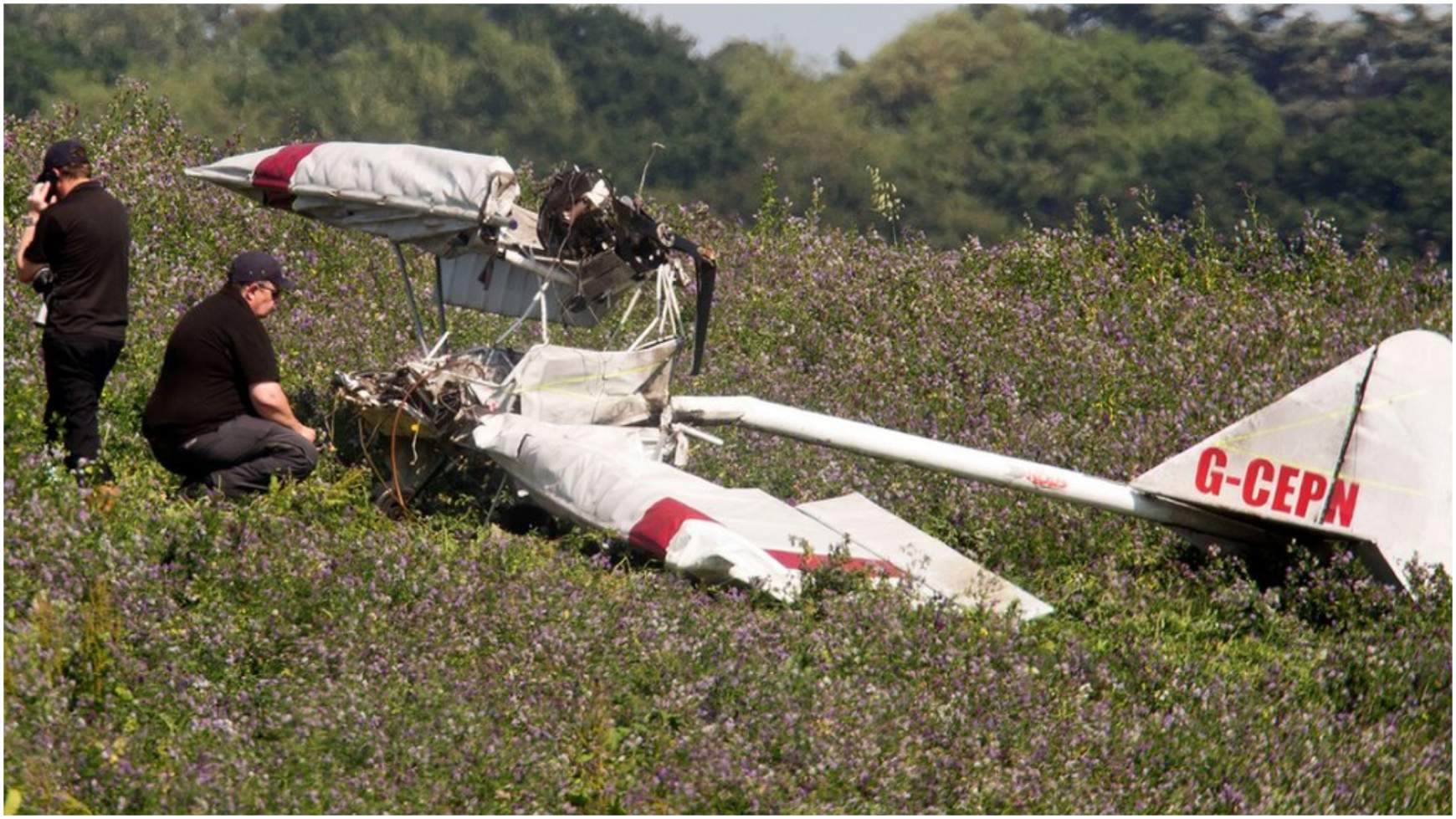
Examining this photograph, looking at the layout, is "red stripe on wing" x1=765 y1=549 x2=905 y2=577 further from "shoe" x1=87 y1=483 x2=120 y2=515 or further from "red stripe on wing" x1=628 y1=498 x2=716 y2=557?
"shoe" x1=87 y1=483 x2=120 y2=515

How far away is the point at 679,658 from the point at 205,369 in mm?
2682

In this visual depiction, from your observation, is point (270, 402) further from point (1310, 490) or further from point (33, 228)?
point (1310, 490)

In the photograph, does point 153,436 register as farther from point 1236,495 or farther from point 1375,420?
point 1375,420

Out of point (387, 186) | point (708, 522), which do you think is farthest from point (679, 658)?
point (387, 186)

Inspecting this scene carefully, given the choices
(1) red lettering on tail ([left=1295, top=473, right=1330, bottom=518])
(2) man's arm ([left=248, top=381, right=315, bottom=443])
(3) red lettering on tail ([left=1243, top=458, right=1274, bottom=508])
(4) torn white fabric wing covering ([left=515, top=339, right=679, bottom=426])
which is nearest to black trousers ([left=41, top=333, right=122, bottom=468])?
(2) man's arm ([left=248, top=381, right=315, bottom=443])

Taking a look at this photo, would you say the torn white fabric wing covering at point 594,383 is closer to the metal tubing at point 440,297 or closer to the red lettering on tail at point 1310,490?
the metal tubing at point 440,297

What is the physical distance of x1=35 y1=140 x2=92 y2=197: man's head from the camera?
332 inches

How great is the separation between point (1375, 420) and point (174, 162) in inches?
365

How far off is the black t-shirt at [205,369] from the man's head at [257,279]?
0.08 meters

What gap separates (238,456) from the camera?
8.12 m

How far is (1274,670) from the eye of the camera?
7.66 metres

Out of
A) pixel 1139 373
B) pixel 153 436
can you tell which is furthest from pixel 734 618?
pixel 1139 373

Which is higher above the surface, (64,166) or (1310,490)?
(64,166)

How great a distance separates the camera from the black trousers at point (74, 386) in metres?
8.28
